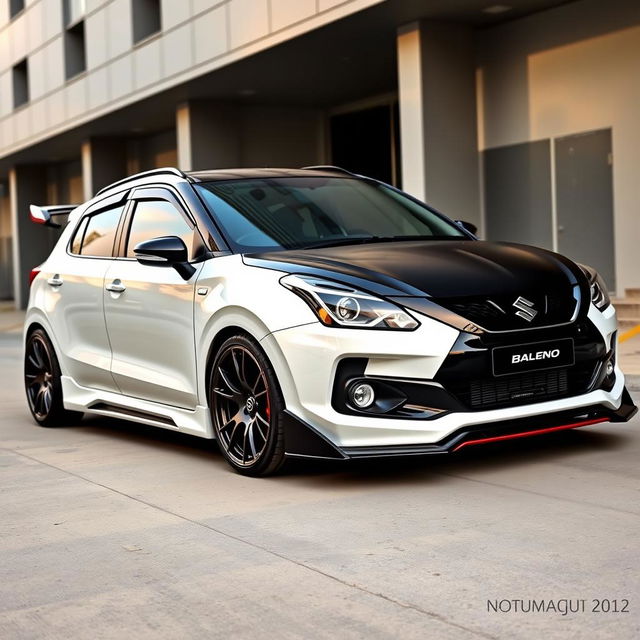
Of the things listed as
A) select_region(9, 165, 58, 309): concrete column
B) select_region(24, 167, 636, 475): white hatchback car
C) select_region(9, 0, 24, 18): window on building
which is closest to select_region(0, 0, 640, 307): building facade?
select_region(9, 0, 24, 18): window on building

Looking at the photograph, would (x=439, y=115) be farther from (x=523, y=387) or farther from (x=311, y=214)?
(x=523, y=387)

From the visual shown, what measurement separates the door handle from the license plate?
8.54ft

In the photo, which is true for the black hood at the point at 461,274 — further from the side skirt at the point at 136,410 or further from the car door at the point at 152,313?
the side skirt at the point at 136,410

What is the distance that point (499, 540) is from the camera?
4566mm

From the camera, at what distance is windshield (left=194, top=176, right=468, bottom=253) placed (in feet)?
21.4

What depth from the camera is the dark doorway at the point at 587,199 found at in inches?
659

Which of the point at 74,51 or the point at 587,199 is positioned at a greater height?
the point at 74,51

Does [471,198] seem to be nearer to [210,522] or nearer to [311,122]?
[311,122]

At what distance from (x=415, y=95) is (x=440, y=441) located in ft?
41.6

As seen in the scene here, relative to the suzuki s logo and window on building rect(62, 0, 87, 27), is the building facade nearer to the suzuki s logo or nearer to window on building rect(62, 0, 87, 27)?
window on building rect(62, 0, 87, 27)

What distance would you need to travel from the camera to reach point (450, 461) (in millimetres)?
6238

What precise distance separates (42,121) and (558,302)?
26.7m

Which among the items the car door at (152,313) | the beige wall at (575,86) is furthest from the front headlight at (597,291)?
Answer: the beige wall at (575,86)

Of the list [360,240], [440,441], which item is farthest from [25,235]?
[440,441]
